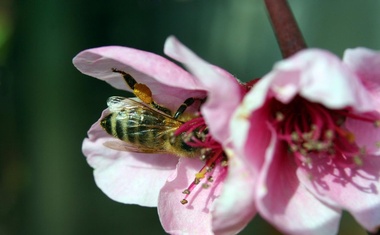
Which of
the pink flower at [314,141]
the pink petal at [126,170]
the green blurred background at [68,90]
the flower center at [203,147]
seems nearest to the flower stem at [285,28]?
the pink flower at [314,141]

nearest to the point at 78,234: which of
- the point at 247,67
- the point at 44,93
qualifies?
the point at 44,93

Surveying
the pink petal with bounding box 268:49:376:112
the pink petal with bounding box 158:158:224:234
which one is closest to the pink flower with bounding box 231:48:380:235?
the pink petal with bounding box 268:49:376:112

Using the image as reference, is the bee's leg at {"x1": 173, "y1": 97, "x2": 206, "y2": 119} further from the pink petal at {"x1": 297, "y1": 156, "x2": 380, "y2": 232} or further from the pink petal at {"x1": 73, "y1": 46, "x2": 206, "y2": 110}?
the pink petal at {"x1": 297, "y1": 156, "x2": 380, "y2": 232}

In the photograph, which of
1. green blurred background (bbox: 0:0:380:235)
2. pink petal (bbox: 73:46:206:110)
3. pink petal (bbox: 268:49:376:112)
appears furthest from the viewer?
green blurred background (bbox: 0:0:380:235)

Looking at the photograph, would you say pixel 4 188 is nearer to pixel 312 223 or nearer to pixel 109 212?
→ pixel 109 212

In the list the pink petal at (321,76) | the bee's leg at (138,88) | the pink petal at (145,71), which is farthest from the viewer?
the bee's leg at (138,88)

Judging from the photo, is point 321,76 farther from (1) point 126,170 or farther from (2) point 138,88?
(1) point 126,170

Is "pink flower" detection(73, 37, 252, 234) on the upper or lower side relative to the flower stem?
lower

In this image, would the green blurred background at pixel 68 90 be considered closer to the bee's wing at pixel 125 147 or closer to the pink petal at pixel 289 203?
the bee's wing at pixel 125 147
